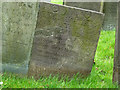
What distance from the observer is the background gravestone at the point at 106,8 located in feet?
23.8

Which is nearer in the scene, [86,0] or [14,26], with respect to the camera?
[14,26]

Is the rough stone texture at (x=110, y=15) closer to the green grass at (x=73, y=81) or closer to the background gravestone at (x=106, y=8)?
the background gravestone at (x=106, y=8)

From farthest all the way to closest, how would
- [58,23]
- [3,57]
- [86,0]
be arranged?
[86,0] < [3,57] < [58,23]

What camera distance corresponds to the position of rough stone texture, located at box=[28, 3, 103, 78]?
12.1 ft

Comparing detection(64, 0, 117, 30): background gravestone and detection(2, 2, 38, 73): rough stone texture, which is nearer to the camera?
detection(2, 2, 38, 73): rough stone texture

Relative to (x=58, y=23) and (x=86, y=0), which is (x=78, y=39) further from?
(x=86, y=0)

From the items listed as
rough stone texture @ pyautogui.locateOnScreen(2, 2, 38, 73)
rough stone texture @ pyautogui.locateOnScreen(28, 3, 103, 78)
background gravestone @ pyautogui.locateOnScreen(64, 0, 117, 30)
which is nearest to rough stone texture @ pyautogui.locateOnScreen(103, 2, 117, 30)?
background gravestone @ pyautogui.locateOnScreen(64, 0, 117, 30)

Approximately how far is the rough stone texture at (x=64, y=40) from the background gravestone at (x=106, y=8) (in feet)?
11.9

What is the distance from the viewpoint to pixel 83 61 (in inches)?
151

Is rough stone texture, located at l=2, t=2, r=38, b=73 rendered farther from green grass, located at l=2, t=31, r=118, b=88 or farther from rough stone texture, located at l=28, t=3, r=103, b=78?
green grass, located at l=2, t=31, r=118, b=88

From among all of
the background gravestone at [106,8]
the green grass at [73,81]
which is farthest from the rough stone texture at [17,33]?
the background gravestone at [106,8]

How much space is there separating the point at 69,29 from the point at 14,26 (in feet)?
3.02

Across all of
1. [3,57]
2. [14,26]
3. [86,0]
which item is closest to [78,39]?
[14,26]

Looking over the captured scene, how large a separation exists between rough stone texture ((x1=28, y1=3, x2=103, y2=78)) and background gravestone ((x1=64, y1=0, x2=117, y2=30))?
3.64 meters
